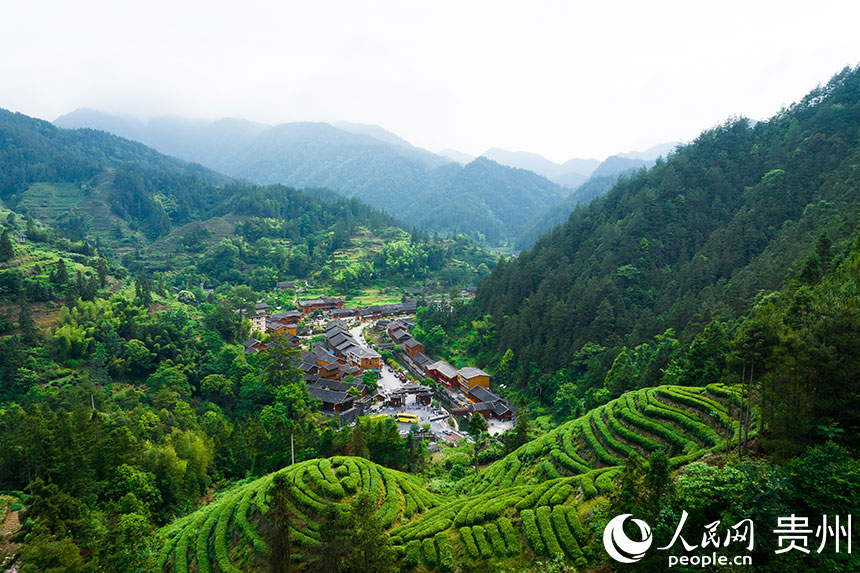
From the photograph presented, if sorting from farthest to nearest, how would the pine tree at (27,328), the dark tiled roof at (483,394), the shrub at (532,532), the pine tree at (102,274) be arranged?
1. the pine tree at (102,274)
2. the dark tiled roof at (483,394)
3. the pine tree at (27,328)
4. the shrub at (532,532)

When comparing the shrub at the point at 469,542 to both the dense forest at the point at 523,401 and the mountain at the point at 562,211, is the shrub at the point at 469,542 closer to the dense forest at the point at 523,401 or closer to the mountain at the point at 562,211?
the dense forest at the point at 523,401

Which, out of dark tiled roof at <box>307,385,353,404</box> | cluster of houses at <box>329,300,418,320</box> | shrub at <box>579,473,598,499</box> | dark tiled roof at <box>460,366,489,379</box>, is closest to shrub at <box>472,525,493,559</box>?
shrub at <box>579,473,598,499</box>

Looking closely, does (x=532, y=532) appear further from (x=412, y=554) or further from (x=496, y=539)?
(x=412, y=554)

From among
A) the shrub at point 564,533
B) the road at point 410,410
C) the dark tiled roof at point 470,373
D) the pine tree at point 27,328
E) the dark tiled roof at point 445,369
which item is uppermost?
the shrub at point 564,533

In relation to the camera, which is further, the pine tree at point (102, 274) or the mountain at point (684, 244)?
the pine tree at point (102, 274)

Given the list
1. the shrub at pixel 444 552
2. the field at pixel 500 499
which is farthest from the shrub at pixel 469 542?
the shrub at pixel 444 552

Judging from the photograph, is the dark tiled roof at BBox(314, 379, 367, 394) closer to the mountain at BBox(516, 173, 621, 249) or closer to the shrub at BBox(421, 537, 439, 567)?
the shrub at BBox(421, 537, 439, 567)

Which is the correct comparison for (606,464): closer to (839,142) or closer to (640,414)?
(640,414)
